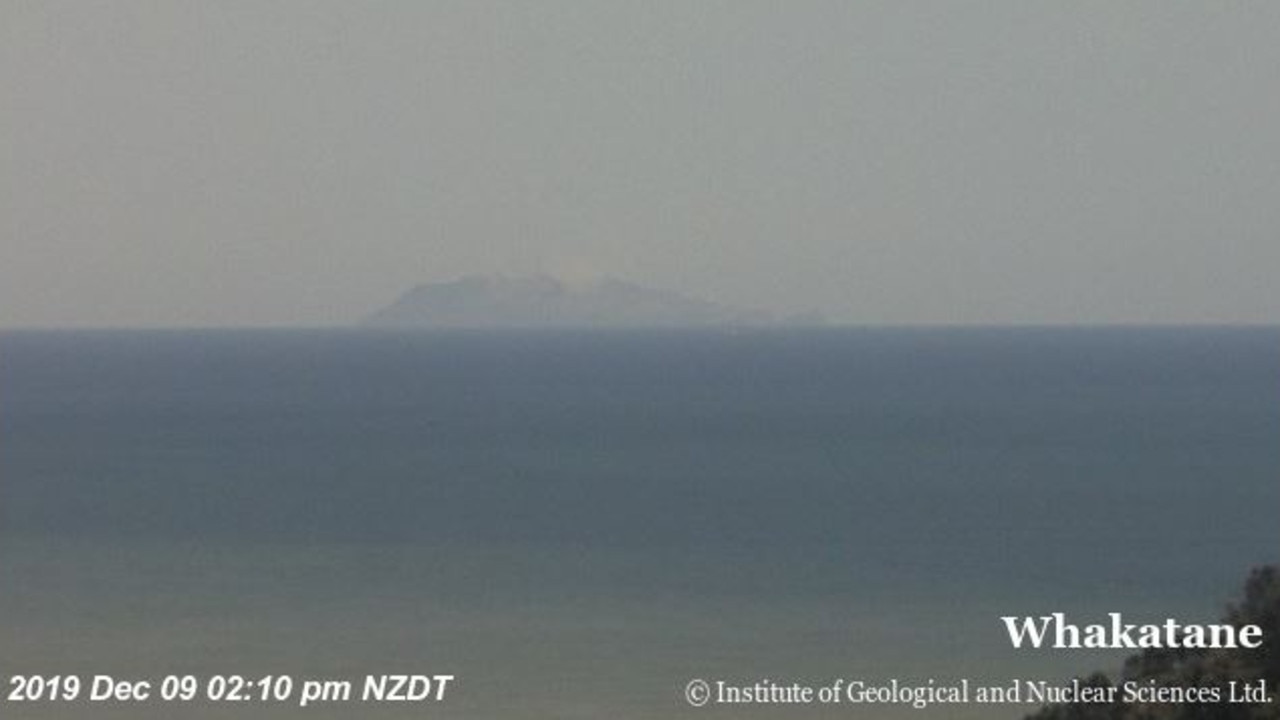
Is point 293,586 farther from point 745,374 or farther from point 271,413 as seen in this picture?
point 745,374

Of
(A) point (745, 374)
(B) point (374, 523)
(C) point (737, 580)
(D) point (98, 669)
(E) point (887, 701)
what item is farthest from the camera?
(A) point (745, 374)

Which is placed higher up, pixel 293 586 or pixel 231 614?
pixel 293 586

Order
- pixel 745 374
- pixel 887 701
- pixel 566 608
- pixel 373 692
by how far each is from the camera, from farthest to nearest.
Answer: pixel 745 374 → pixel 566 608 → pixel 887 701 → pixel 373 692

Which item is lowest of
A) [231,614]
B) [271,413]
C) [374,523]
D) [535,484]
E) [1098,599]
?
[231,614]

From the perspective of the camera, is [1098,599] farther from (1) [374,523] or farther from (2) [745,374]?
(2) [745,374]

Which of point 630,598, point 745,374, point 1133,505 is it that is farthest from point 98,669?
point 745,374

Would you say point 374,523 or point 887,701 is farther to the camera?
point 374,523
